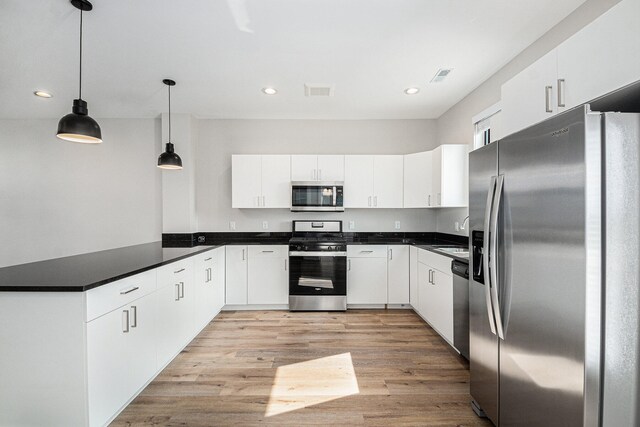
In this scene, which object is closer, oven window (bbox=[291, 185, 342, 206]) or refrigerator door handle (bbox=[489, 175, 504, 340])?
refrigerator door handle (bbox=[489, 175, 504, 340])

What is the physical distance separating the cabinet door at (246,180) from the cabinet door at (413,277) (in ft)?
7.15

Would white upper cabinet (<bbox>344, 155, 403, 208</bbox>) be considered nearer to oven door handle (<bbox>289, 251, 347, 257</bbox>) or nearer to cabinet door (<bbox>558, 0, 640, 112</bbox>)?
oven door handle (<bbox>289, 251, 347, 257</bbox>)

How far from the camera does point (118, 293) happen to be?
1.92m

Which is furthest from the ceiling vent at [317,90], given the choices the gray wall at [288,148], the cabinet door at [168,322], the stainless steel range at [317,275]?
the cabinet door at [168,322]

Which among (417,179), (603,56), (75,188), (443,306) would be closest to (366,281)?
(443,306)

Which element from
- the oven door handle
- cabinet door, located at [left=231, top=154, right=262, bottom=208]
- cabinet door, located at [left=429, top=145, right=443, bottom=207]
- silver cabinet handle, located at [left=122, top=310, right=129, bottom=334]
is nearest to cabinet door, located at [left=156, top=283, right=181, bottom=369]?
silver cabinet handle, located at [left=122, top=310, right=129, bottom=334]

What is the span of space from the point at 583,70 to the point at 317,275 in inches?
128

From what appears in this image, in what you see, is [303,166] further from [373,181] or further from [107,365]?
[107,365]

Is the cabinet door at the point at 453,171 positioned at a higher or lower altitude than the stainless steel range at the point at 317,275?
higher

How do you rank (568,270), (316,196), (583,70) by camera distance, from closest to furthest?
(568,270) < (583,70) < (316,196)

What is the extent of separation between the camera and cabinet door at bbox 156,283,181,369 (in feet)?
8.07

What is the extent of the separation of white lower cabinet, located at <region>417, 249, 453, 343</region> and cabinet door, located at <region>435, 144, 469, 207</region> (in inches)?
28.9

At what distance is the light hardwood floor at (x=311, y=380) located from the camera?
6.59ft

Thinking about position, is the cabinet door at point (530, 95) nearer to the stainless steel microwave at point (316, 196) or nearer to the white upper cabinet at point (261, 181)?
the stainless steel microwave at point (316, 196)
